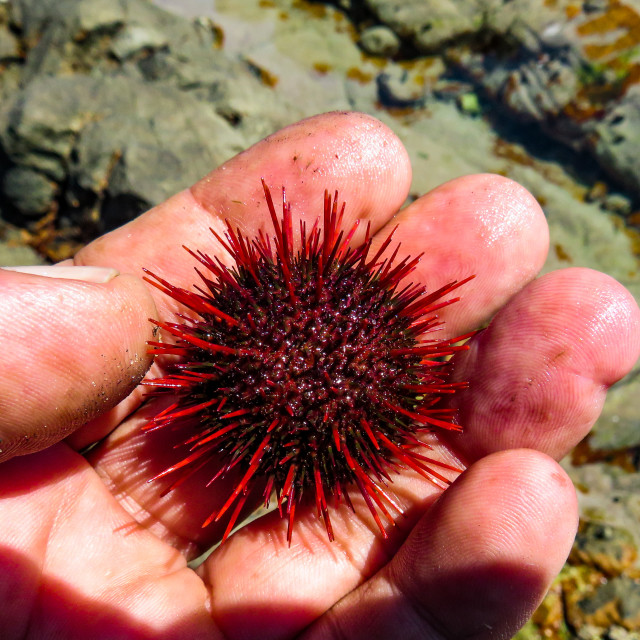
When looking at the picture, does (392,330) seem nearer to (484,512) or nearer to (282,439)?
(282,439)

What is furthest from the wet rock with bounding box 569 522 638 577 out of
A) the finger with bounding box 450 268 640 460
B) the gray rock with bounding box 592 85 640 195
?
the gray rock with bounding box 592 85 640 195

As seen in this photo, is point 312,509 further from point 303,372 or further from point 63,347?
point 63,347

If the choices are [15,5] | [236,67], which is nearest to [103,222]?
[236,67]

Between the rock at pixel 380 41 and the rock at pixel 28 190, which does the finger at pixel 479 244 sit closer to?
the rock at pixel 28 190

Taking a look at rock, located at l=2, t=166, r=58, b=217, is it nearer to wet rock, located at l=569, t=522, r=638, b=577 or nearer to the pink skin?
the pink skin

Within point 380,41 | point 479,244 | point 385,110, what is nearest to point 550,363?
point 479,244

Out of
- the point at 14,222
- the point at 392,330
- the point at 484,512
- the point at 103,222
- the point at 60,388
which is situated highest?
the point at 392,330
